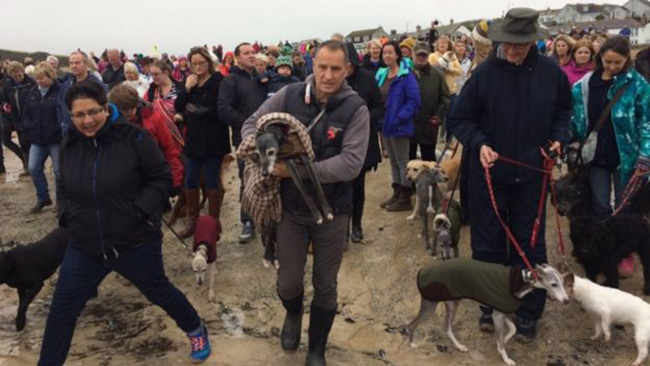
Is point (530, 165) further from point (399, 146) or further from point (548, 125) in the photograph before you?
point (399, 146)

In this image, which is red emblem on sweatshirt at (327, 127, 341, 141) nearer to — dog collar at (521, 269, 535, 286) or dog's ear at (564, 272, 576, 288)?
dog collar at (521, 269, 535, 286)

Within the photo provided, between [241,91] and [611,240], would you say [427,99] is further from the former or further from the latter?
[611,240]

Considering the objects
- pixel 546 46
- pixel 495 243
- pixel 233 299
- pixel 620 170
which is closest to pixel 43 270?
pixel 233 299

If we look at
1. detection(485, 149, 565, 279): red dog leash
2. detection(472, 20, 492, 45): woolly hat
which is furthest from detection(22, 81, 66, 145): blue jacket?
detection(485, 149, 565, 279): red dog leash

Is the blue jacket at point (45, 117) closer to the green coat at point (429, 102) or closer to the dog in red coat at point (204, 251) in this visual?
the dog in red coat at point (204, 251)

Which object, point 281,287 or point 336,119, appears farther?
point 281,287

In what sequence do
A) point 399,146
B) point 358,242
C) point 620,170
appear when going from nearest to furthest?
point 620,170 → point 358,242 → point 399,146

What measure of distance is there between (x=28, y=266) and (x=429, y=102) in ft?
16.9

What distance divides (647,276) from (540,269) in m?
1.75

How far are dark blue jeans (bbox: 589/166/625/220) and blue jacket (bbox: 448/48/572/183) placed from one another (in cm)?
126

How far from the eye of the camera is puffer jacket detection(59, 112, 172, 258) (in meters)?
3.11

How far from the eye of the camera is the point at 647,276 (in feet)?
14.6

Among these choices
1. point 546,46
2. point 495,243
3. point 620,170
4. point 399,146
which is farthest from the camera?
point 546,46

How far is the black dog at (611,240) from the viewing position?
4227 millimetres
